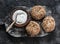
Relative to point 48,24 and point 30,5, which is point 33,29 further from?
point 30,5

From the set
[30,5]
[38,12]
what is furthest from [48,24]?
[30,5]

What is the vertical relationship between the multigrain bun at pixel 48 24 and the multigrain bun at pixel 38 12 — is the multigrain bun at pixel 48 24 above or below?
below

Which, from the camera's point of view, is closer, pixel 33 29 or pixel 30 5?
pixel 33 29

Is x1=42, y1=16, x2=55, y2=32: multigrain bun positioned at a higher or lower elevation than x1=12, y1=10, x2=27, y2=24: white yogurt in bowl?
lower
